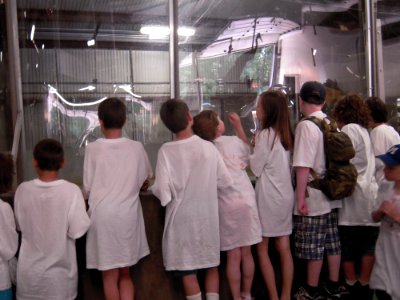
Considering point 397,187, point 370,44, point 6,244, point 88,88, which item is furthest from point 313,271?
point 370,44

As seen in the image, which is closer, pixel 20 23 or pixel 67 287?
pixel 67 287

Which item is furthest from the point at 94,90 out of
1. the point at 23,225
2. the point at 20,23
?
the point at 23,225

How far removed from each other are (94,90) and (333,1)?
143 inches

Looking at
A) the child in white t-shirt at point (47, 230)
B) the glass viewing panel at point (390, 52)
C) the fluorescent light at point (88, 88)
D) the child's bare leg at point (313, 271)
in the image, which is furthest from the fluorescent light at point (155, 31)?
the child's bare leg at point (313, 271)

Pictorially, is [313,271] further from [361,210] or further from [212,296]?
[212,296]

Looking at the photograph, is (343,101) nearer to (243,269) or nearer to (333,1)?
(243,269)

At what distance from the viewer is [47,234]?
3139 millimetres

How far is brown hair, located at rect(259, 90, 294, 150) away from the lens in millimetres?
3764

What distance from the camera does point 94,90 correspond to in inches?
217

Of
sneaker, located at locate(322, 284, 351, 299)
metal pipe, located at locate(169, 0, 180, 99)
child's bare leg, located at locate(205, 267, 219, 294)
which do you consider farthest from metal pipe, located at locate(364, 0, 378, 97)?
child's bare leg, located at locate(205, 267, 219, 294)

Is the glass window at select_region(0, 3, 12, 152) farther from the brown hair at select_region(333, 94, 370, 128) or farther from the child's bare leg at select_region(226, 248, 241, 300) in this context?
the brown hair at select_region(333, 94, 370, 128)

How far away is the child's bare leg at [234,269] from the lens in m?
3.65

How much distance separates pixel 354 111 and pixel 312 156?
0.75m

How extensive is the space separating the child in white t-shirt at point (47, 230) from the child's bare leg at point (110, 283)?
0.80 feet
